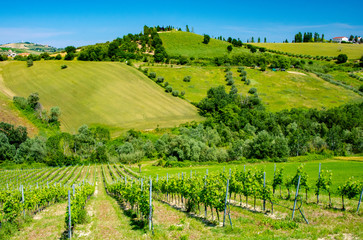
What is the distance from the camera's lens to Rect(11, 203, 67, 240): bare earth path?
55.4 feet

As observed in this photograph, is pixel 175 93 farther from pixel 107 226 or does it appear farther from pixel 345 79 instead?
pixel 107 226

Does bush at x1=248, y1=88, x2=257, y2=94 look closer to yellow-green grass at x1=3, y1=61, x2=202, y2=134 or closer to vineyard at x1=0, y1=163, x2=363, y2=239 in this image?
yellow-green grass at x1=3, y1=61, x2=202, y2=134

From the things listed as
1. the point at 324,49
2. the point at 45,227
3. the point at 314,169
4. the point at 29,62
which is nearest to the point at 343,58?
the point at 324,49

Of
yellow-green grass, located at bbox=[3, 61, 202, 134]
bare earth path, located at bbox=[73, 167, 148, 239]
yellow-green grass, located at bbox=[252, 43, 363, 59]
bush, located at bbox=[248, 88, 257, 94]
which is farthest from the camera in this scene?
yellow-green grass, located at bbox=[252, 43, 363, 59]

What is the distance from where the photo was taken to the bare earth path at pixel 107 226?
16266mm

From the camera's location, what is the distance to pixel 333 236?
1395cm

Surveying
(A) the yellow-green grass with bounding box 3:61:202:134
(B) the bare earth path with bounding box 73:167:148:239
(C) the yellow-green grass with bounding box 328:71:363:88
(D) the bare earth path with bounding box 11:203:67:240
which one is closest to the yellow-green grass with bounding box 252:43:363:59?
(C) the yellow-green grass with bounding box 328:71:363:88

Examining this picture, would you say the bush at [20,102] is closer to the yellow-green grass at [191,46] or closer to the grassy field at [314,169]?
the grassy field at [314,169]

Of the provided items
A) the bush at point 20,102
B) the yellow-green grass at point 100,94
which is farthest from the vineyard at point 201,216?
the bush at point 20,102

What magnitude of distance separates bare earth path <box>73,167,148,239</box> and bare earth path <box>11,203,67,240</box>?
147 cm

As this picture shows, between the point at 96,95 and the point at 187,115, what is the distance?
35660mm

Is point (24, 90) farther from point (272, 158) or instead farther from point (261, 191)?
point (261, 191)

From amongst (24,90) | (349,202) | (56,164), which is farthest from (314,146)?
(24,90)

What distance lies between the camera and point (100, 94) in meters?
97.1
